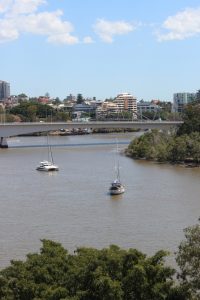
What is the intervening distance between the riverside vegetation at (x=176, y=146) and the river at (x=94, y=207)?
39.4 inches

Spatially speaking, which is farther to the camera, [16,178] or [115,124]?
[115,124]

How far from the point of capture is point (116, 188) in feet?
44.5

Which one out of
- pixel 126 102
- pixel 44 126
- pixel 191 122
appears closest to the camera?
pixel 191 122

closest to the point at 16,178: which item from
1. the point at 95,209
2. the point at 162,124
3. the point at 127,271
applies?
the point at 95,209

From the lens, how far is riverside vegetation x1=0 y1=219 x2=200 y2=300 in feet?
16.0

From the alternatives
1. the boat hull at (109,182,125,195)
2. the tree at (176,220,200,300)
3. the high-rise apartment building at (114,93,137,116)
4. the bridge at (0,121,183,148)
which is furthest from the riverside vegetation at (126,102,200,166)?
the high-rise apartment building at (114,93,137,116)

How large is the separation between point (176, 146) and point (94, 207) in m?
9.34

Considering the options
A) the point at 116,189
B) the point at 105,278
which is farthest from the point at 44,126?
the point at 105,278

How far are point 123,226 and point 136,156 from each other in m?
12.9

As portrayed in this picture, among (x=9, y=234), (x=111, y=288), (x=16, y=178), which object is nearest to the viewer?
(x=111, y=288)

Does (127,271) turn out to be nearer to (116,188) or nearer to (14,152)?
(116,188)

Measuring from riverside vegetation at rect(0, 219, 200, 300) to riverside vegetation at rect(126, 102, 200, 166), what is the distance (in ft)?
48.7

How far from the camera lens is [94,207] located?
1197 centimetres

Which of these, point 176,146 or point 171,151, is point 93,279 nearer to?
point 176,146
